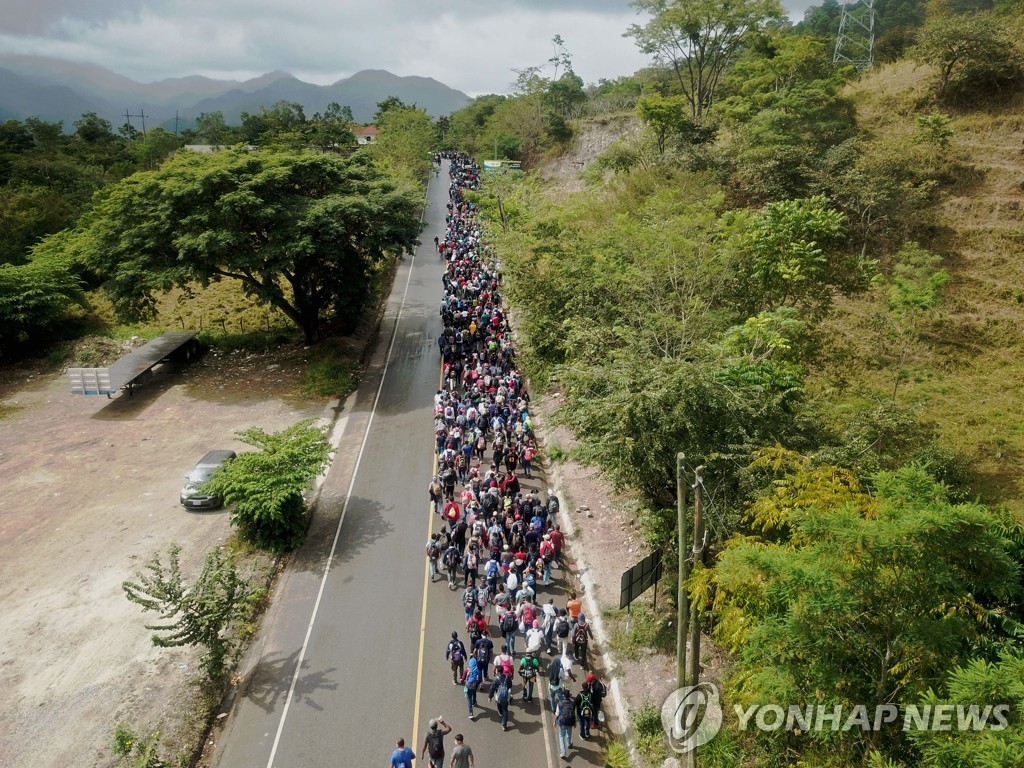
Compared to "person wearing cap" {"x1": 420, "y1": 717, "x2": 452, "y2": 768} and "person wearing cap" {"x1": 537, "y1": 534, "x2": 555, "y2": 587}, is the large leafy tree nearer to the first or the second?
"person wearing cap" {"x1": 537, "y1": 534, "x2": 555, "y2": 587}

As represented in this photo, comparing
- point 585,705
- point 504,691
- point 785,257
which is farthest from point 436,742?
point 785,257

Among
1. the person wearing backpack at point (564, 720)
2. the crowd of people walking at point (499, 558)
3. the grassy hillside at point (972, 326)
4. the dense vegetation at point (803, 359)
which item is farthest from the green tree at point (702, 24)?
the person wearing backpack at point (564, 720)

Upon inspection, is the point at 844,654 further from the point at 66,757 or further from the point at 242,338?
the point at 242,338

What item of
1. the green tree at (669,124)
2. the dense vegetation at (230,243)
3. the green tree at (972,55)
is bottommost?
the dense vegetation at (230,243)

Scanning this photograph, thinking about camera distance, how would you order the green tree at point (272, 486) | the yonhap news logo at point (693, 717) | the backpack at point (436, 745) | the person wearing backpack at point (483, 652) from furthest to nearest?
the green tree at point (272, 486) < the person wearing backpack at point (483, 652) < the yonhap news logo at point (693, 717) < the backpack at point (436, 745)

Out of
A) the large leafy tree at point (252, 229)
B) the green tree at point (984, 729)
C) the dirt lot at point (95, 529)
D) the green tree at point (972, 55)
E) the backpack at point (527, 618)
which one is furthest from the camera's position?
the green tree at point (972, 55)

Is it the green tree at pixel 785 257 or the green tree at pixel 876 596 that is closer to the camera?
the green tree at pixel 876 596

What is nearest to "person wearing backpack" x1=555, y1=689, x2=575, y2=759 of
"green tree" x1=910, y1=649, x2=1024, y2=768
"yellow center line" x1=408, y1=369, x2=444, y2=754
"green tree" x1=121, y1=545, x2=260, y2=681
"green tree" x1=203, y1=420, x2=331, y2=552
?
"yellow center line" x1=408, y1=369, x2=444, y2=754

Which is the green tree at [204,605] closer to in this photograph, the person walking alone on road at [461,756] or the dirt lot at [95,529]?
the dirt lot at [95,529]
